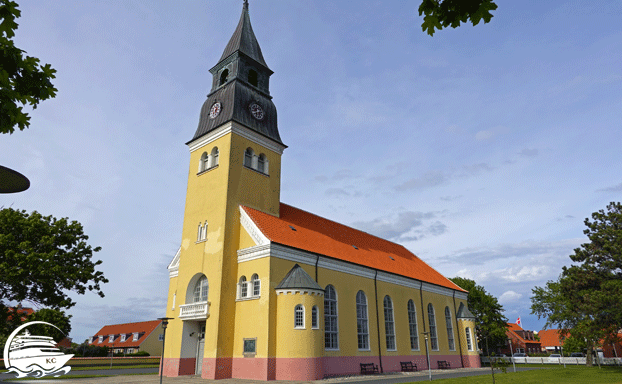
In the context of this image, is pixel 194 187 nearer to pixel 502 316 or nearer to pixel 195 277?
pixel 195 277

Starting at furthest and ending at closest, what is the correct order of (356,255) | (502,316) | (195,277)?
(502,316) → (356,255) → (195,277)

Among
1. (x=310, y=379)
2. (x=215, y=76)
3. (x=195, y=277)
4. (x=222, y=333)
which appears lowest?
(x=310, y=379)

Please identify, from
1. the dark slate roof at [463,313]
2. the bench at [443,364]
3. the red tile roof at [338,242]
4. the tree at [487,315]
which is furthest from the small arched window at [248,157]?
the tree at [487,315]

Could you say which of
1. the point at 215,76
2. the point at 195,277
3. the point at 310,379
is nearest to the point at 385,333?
the point at 310,379

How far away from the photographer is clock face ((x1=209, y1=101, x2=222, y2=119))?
30.2 m

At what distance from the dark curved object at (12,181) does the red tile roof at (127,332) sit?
6420 cm

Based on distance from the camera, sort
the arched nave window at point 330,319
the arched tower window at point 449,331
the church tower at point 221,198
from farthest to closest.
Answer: the arched tower window at point 449,331 → the arched nave window at point 330,319 → the church tower at point 221,198

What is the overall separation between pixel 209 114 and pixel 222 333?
16284 millimetres

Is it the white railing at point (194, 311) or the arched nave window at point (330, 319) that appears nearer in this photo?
the white railing at point (194, 311)

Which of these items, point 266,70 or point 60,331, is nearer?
point 60,331

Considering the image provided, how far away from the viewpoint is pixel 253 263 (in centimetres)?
2556

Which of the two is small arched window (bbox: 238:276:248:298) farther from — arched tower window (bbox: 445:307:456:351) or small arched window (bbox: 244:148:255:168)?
arched tower window (bbox: 445:307:456:351)

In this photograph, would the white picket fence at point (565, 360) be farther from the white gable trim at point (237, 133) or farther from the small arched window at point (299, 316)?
the white gable trim at point (237, 133)

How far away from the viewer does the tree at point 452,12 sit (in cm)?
Result: 451
